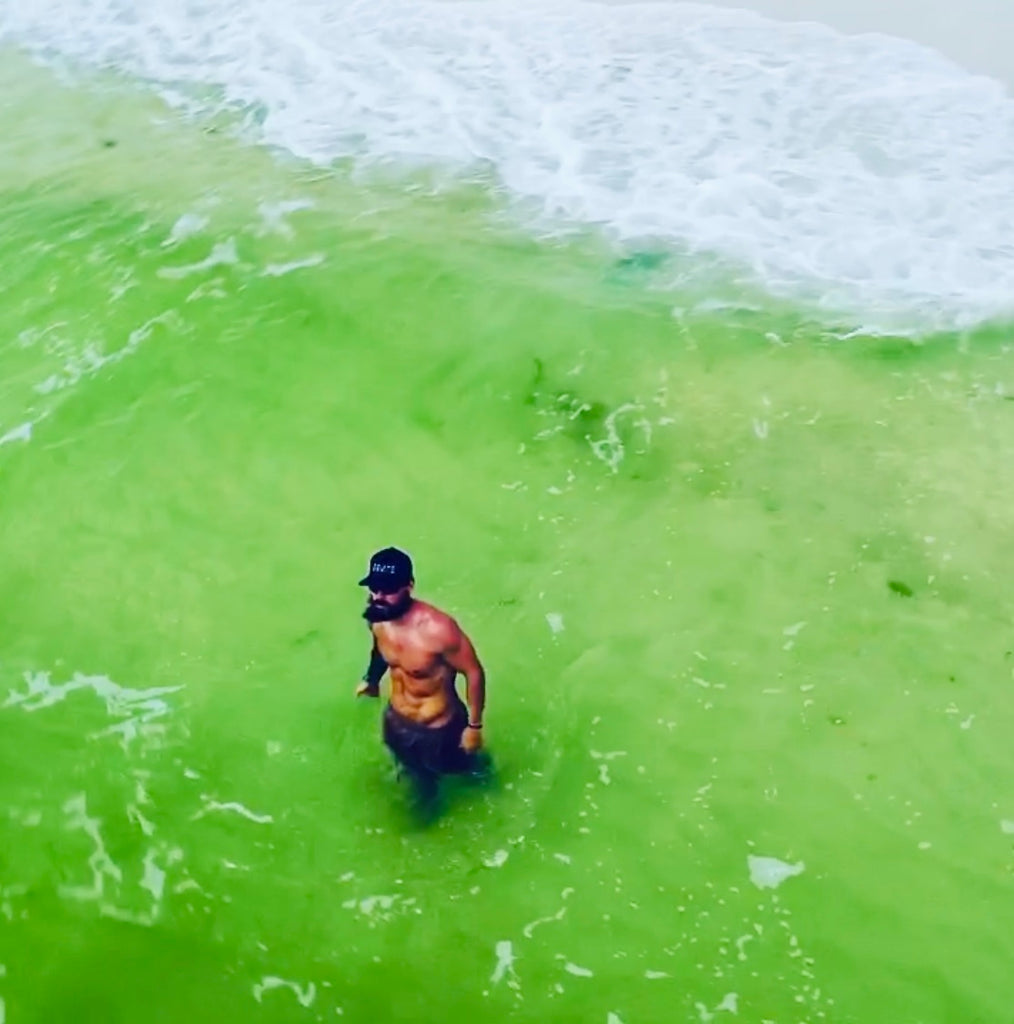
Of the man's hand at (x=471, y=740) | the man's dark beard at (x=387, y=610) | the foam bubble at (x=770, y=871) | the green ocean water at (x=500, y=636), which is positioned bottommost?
the foam bubble at (x=770, y=871)

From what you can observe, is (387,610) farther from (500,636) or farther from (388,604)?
(500,636)

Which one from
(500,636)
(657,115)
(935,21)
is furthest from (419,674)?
(935,21)

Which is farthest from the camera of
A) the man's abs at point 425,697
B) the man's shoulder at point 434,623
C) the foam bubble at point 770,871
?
the foam bubble at point 770,871

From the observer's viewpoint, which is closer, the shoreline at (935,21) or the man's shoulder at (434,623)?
the man's shoulder at (434,623)

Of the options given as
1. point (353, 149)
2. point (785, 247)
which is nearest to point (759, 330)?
point (785, 247)

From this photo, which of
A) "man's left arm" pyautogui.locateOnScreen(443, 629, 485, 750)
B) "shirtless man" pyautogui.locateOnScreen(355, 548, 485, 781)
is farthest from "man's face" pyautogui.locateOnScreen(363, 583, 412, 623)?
"man's left arm" pyautogui.locateOnScreen(443, 629, 485, 750)

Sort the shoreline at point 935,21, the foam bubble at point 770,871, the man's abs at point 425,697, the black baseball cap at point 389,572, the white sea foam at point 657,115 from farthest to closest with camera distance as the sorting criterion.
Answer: the shoreline at point 935,21 < the white sea foam at point 657,115 < the foam bubble at point 770,871 < the man's abs at point 425,697 < the black baseball cap at point 389,572

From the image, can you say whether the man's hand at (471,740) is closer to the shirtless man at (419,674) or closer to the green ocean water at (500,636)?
the shirtless man at (419,674)

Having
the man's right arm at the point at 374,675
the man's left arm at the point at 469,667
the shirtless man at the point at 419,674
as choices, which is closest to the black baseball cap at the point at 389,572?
the shirtless man at the point at 419,674
